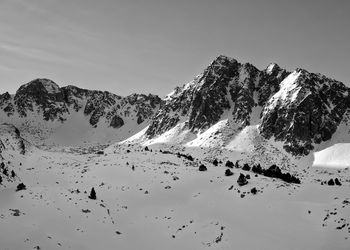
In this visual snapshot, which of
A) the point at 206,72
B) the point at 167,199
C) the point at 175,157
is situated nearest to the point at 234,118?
the point at 206,72

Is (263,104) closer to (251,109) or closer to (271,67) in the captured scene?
(251,109)

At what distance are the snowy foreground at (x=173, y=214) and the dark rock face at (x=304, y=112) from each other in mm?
63713

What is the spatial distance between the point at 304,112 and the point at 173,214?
292ft

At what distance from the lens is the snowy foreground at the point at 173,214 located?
3438 cm

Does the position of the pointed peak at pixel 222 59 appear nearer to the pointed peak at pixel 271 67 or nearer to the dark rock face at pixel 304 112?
→ the pointed peak at pixel 271 67

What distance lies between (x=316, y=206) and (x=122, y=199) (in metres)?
24.6

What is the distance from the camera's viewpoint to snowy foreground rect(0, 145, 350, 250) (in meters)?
34.4

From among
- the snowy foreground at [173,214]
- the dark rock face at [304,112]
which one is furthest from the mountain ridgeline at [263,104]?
the snowy foreground at [173,214]

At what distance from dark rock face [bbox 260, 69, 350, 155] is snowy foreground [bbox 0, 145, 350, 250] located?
63713 millimetres

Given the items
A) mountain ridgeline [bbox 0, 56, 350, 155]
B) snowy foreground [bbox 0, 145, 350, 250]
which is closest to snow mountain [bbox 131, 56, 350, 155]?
mountain ridgeline [bbox 0, 56, 350, 155]

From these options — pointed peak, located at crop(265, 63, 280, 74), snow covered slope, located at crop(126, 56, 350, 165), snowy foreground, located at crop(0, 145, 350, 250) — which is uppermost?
pointed peak, located at crop(265, 63, 280, 74)

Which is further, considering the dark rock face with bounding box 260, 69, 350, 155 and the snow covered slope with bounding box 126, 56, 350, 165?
the snow covered slope with bounding box 126, 56, 350, 165

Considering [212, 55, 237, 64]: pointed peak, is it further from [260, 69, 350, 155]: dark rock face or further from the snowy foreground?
the snowy foreground

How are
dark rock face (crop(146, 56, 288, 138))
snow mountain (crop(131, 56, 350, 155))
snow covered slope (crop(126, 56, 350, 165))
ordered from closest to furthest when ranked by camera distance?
1. snow covered slope (crop(126, 56, 350, 165))
2. snow mountain (crop(131, 56, 350, 155))
3. dark rock face (crop(146, 56, 288, 138))
